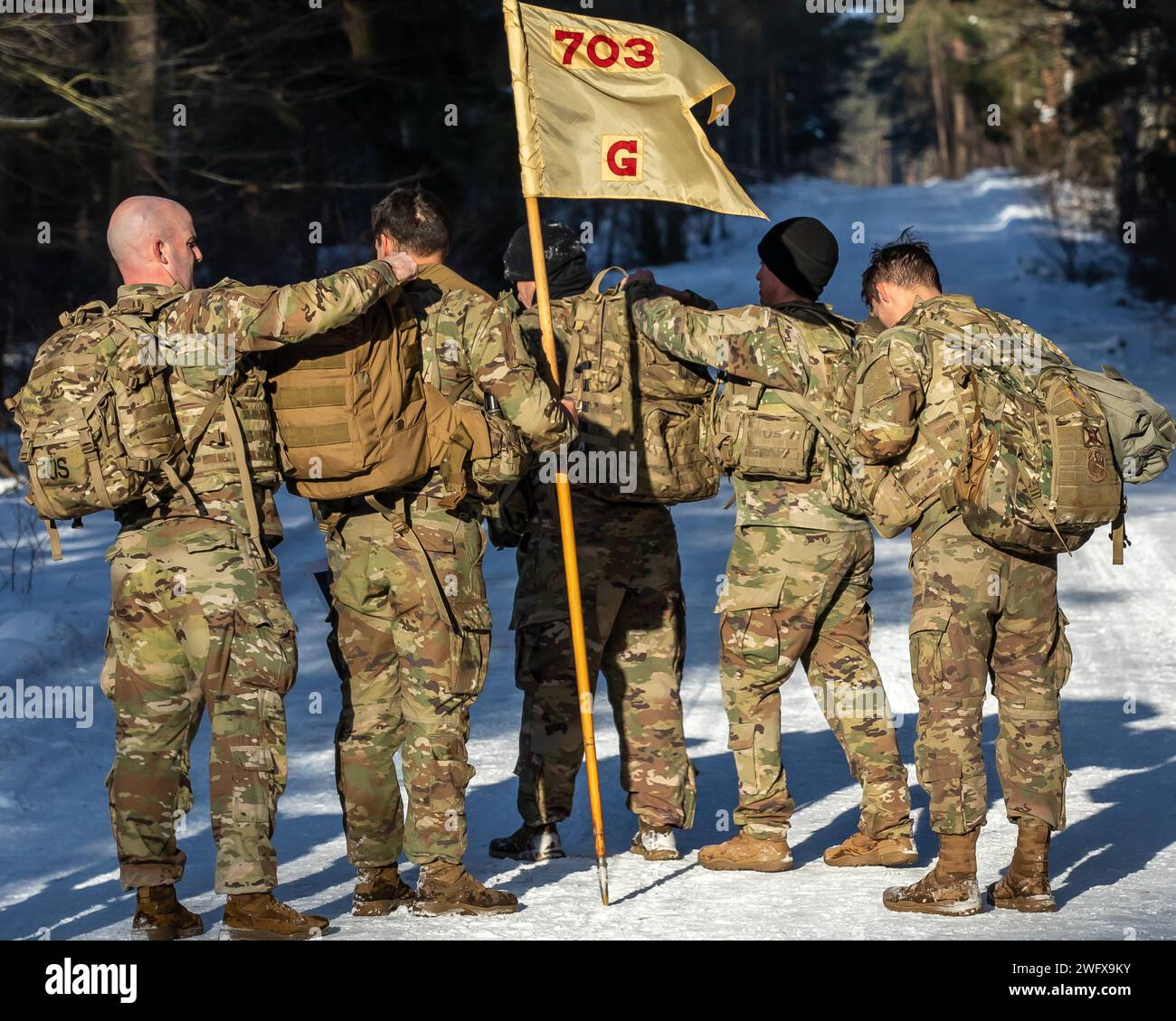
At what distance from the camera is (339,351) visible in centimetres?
534

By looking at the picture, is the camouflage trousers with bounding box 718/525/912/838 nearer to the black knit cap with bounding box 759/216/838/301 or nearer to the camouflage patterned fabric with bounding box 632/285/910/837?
the camouflage patterned fabric with bounding box 632/285/910/837

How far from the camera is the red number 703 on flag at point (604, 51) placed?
20.1 ft

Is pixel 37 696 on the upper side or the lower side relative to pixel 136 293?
lower

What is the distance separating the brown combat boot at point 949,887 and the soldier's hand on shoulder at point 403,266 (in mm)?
2556

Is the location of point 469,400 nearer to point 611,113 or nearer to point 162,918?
point 611,113

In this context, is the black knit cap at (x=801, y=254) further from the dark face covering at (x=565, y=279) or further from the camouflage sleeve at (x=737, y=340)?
the dark face covering at (x=565, y=279)

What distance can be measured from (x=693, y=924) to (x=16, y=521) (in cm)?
853

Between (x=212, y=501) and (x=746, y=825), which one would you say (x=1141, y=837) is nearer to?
(x=746, y=825)

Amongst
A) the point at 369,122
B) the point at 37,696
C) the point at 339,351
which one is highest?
the point at 369,122

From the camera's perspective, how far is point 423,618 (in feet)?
18.0

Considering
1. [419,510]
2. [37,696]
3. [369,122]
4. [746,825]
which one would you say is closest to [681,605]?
[746,825]

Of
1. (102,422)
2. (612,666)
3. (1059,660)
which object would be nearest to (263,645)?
(102,422)

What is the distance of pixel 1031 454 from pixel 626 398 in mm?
1673

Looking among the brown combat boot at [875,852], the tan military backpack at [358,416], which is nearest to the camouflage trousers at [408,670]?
the tan military backpack at [358,416]
